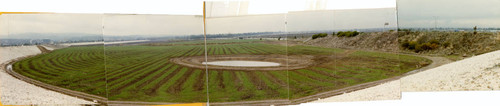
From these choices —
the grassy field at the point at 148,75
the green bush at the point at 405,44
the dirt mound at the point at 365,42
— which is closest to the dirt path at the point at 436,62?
the green bush at the point at 405,44

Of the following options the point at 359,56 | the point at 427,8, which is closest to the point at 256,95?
the point at 359,56

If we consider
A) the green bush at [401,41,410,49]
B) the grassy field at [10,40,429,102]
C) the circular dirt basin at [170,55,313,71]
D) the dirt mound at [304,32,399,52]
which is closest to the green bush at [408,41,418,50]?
the green bush at [401,41,410,49]

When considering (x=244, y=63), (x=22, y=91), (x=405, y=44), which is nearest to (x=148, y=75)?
(x=244, y=63)

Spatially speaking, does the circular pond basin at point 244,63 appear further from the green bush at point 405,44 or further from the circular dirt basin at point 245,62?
the green bush at point 405,44

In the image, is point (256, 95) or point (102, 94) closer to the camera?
point (102, 94)

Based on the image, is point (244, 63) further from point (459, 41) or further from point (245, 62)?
point (459, 41)

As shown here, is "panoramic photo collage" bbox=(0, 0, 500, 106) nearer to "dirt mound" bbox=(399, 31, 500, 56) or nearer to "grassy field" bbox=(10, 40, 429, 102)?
"grassy field" bbox=(10, 40, 429, 102)

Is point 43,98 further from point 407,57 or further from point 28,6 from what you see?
point 407,57
